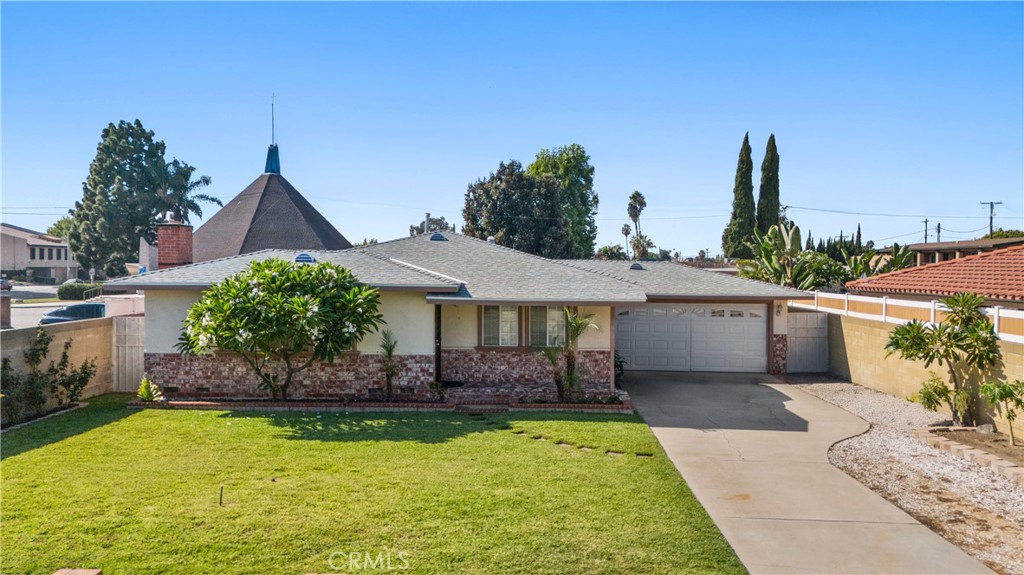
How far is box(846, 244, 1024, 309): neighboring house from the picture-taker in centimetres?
1342

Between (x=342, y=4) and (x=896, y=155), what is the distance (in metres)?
21.8

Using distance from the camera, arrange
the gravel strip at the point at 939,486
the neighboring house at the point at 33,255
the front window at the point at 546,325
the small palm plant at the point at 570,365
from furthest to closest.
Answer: the neighboring house at the point at 33,255, the front window at the point at 546,325, the small palm plant at the point at 570,365, the gravel strip at the point at 939,486

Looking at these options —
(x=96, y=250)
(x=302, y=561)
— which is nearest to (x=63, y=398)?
(x=302, y=561)

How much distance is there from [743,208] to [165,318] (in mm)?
45494

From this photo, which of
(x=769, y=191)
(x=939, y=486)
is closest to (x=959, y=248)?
(x=769, y=191)

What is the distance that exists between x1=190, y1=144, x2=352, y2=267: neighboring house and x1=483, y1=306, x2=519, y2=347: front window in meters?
14.5

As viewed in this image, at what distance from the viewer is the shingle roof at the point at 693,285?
18156 mm

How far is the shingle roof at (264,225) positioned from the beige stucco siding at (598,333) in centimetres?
1611

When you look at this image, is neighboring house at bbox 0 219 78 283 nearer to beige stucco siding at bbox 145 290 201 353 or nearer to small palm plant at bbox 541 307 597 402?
beige stucco siding at bbox 145 290 201 353

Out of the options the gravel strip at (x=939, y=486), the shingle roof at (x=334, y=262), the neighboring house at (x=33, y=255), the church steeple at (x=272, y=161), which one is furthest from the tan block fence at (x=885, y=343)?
the neighboring house at (x=33, y=255)

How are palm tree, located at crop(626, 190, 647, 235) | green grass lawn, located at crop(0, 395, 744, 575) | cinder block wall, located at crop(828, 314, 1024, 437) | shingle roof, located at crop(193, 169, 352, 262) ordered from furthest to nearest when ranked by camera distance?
palm tree, located at crop(626, 190, 647, 235), shingle roof, located at crop(193, 169, 352, 262), cinder block wall, located at crop(828, 314, 1024, 437), green grass lawn, located at crop(0, 395, 744, 575)

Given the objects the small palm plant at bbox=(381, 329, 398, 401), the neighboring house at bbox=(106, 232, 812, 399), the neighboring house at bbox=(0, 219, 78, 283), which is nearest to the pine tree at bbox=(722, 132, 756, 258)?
the neighboring house at bbox=(106, 232, 812, 399)

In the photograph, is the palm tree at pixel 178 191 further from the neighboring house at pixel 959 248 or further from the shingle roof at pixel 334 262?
the neighboring house at pixel 959 248

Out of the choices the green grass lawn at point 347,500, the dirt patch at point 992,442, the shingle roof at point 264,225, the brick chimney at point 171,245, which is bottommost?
the green grass lawn at point 347,500
